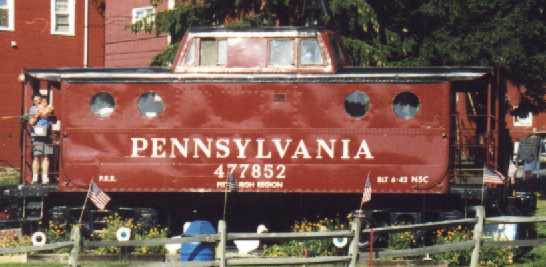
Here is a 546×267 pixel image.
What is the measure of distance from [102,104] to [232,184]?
3029mm

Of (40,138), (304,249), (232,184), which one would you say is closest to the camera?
(304,249)

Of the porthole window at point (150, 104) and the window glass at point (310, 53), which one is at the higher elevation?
the window glass at point (310, 53)

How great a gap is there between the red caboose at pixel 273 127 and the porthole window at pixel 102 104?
0.06 ft

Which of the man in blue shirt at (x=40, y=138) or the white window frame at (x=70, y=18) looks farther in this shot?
the white window frame at (x=70, y=18)

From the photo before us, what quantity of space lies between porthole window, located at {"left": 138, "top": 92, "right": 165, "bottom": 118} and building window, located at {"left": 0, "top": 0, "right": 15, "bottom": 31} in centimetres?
2434

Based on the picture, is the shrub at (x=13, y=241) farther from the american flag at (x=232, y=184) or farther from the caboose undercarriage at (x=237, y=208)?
the american flag at (x=232, y=184)

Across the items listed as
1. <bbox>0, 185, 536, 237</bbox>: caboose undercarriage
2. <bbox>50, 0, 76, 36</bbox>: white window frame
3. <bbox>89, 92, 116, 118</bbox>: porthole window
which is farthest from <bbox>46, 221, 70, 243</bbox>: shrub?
<bbox>50, 0, 76, 36</bbox>: white window frame

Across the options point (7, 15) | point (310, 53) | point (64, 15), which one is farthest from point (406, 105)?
point (64, 15)

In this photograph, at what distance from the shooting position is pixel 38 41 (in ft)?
144

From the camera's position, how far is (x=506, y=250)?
18.8 m

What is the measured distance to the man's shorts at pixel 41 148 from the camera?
69.7ft

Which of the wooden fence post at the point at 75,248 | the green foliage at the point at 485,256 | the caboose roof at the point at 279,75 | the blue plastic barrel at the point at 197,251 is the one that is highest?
the caboose roof at the point at 279,75

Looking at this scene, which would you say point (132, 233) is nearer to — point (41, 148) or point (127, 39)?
point (41, 148)

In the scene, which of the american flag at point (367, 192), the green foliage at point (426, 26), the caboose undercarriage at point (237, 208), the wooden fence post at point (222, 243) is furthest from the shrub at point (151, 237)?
the green foliage at point (426, 26)
